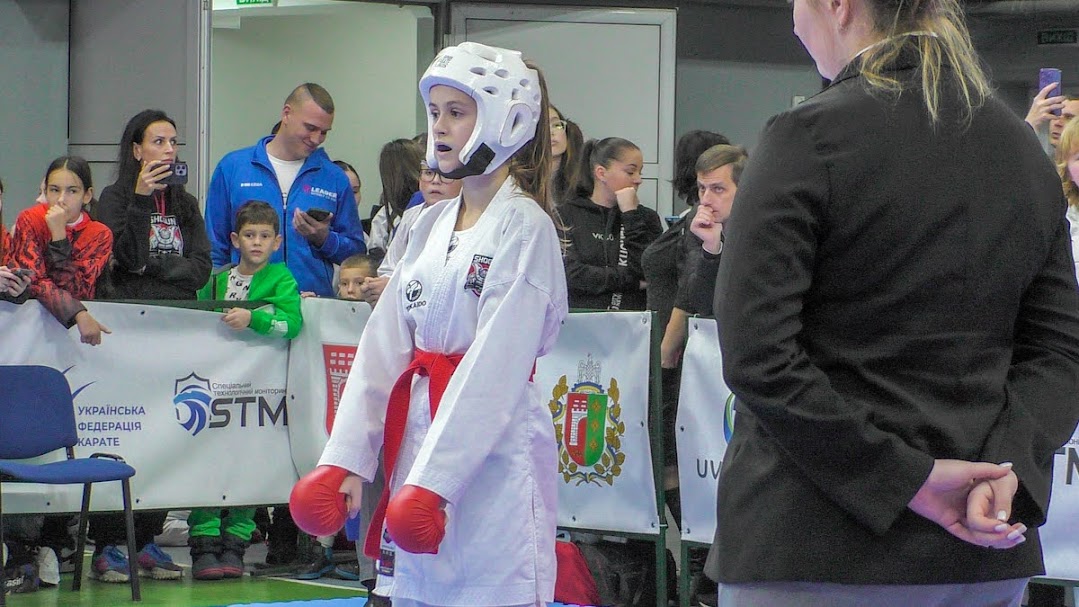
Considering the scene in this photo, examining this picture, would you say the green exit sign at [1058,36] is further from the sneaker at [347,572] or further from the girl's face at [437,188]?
the sneaker at [347,572]

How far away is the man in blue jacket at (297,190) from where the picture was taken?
22.7 feet

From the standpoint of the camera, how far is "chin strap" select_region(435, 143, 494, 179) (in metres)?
3.10

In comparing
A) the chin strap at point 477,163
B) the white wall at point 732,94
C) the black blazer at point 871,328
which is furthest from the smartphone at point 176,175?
the white wall at point 732,94

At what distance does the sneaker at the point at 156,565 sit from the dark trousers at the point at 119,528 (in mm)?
Result: 60

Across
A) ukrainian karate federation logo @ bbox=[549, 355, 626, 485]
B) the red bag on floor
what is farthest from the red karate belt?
ukrainian karate federation logo @ bbox=[549, 355, 626, 485]

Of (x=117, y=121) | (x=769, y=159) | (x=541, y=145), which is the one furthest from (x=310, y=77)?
(x=769, y=159)

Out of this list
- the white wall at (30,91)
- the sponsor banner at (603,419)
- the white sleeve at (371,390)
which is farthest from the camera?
the white wall at (30,91)

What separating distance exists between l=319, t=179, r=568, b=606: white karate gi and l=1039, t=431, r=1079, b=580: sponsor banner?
2.49 m

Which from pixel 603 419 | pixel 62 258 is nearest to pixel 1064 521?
pixel 603 419

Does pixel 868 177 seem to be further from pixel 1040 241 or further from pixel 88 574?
pixel 88 574

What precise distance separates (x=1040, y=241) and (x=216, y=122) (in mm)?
11539

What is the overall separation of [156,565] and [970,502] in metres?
5.18

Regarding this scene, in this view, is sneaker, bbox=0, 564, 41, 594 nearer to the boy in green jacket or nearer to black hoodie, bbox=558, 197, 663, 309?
the boy in green jacket

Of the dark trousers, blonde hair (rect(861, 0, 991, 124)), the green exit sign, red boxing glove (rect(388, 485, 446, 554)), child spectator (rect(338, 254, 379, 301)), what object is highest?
the green exit sign
